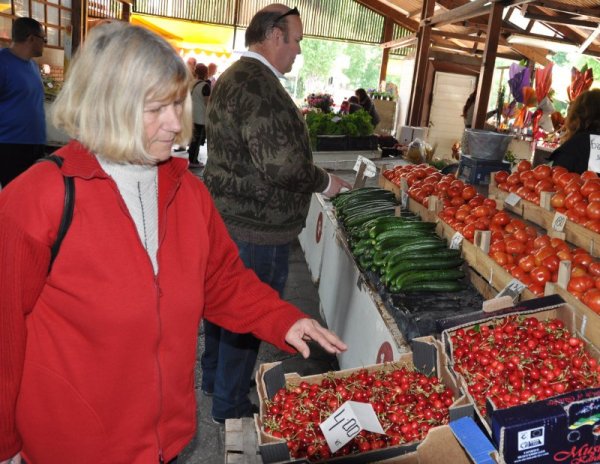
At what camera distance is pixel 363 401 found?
199 centimetres

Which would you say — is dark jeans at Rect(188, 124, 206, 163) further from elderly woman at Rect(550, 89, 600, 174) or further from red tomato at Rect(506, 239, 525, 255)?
red tomato at Rect(506, 239, 525, 255)

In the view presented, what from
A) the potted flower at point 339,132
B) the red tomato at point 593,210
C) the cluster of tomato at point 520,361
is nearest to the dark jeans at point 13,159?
the potted flower at point 339,132

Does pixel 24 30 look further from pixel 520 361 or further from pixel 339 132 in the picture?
pixel 520 361

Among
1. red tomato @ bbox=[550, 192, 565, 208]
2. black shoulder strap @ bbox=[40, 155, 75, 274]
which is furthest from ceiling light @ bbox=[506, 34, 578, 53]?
black shoulder strap @ bbox=[40, 155, 75, 274]

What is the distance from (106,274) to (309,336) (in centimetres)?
70

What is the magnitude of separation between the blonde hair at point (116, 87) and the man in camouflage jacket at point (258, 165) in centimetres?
129

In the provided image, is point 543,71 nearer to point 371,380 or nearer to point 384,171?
point 384,171

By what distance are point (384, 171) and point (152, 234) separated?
408cm

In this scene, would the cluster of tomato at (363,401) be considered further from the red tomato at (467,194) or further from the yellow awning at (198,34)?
the yellow awning at (198,34)

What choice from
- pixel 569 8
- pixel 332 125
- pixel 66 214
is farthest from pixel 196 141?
pixel 66 214

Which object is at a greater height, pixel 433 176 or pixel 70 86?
pixel 70 86

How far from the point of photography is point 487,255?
2.89 m

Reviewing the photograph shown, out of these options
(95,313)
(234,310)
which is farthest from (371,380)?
(95,313)

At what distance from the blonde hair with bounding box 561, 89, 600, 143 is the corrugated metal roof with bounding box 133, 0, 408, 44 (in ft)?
48.1
